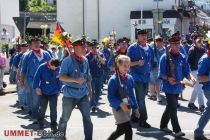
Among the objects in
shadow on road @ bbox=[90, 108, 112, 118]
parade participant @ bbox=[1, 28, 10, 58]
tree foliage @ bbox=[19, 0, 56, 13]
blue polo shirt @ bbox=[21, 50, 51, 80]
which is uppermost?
tree foliage @ bbox=[19, 0, 56, 13]

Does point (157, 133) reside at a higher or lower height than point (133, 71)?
lower

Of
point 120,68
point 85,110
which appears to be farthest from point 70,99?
point 120,68

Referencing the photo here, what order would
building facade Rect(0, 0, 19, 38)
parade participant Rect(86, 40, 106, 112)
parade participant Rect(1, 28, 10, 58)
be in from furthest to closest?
building facade Rect(0, 0, 19, 38)
parade participant Rect(1, 28, 10, 58)
parade participant Rect(86, 40, 106, 112)

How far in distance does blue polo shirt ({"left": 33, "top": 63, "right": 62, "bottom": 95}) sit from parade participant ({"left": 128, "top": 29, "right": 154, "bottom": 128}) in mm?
1755

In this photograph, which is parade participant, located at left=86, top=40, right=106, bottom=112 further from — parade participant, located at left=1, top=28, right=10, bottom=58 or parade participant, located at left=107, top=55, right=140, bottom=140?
parade participant, located at left=1, top=28, right=10, bottom=58

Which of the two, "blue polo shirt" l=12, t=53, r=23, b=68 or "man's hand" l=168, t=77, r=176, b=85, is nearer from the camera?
"man's hand" l=168, t=77, r=176, b=85

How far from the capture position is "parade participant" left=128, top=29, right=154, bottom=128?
10.5 meters

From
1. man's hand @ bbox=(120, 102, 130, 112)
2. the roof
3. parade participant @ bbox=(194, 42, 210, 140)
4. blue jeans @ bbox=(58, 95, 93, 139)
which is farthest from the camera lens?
the roof

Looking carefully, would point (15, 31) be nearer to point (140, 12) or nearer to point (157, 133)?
point (140, 12)

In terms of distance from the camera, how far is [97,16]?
158ft

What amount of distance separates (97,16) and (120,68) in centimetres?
4095

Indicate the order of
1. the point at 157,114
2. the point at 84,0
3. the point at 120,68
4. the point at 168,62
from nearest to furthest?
the point at 120,68
the point at 168,62
the point at 157,114
the point at 84,0

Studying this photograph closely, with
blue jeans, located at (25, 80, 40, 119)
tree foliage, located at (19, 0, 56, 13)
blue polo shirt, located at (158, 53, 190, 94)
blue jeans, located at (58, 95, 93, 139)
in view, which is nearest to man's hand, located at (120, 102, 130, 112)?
blue jeans, located at (58, 95, 93, 139)

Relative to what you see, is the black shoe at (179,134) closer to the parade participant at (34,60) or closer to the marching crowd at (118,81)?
the marching crowd at (118,81)
